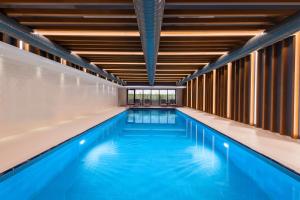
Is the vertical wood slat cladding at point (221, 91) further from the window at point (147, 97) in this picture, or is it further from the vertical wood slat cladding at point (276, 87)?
the window at point (147, 97)

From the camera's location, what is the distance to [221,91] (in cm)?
1154

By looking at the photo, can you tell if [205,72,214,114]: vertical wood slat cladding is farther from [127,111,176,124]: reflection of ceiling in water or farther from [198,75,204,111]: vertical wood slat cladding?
[127,111,176,124]: reflection of ceiling in water

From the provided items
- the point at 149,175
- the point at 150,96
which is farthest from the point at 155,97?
the point at 149,175

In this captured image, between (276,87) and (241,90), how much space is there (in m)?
2.52

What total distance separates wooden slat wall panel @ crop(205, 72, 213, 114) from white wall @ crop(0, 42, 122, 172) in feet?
23.6

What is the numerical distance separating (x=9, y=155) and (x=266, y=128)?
632 cm

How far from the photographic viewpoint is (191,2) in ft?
12.8

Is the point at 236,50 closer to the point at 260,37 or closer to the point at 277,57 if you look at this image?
the point at 277,57

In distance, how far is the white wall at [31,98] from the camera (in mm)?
5324

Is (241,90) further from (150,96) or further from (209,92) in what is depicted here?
(150,96)

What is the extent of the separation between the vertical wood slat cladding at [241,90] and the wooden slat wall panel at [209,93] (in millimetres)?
3366

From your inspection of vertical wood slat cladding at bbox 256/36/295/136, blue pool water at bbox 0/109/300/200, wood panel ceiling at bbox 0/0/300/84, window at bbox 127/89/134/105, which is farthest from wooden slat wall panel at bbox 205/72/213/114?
window at bbox 127/89/134/105

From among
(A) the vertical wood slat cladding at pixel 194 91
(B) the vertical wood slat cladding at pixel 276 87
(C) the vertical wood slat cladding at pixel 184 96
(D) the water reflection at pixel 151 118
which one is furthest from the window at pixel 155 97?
(B) the vertical wood slat cladding at pixel 276 87

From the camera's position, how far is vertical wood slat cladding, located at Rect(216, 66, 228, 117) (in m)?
11.0
